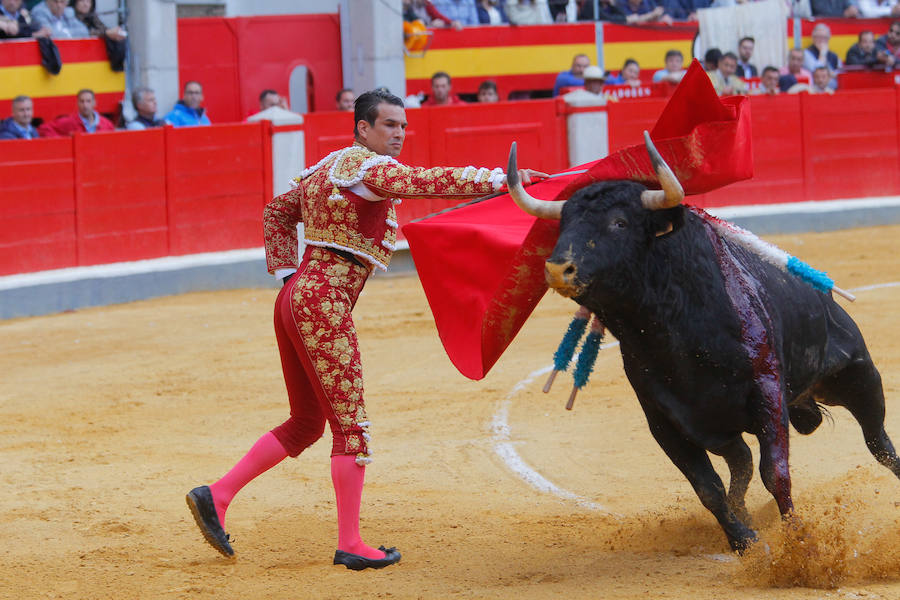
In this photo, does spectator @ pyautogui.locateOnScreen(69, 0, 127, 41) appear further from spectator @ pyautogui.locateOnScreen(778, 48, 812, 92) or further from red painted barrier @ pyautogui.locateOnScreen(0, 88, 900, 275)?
spectator @ pyautogui.locateOnScreen(778, 48, 812, 92)

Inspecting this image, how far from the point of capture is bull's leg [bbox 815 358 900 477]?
4.30 meters

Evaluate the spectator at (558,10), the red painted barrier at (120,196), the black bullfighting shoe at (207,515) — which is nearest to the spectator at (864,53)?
the spectator at (558,10)

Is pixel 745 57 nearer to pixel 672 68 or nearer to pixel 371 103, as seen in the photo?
pixel 672 68

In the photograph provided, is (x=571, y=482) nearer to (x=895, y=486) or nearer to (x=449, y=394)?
(x=895, y=486)

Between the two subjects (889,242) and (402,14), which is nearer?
(889,242)

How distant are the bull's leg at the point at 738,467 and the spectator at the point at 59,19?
27.0 ft

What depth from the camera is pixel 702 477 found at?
3824 mm

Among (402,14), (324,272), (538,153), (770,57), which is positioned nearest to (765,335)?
(324,272)

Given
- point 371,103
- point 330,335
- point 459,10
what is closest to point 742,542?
point 330,335

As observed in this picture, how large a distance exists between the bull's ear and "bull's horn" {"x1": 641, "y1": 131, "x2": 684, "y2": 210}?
50mm

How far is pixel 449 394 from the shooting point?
6266 millimetres

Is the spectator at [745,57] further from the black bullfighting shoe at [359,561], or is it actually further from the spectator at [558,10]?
the black bullfighting shoe at [359,561]

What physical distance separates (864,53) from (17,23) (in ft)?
27.7

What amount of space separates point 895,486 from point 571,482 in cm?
112
